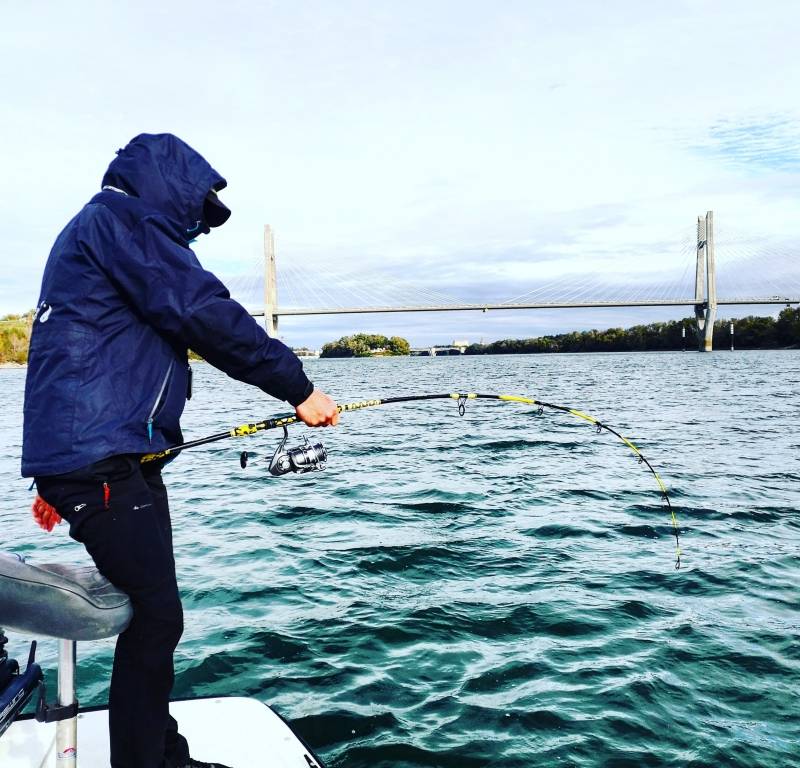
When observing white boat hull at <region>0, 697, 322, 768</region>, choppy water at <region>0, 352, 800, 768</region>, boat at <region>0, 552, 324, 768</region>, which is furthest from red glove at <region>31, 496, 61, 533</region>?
choppy water at <region>0, 352, 800, 768</region>

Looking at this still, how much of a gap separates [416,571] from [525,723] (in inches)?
94.5

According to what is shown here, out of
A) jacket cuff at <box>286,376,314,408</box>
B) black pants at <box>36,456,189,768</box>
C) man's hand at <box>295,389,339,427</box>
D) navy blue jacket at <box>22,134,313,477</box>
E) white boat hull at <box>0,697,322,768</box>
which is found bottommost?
white boat hull at <box>0,697,322,768</box>

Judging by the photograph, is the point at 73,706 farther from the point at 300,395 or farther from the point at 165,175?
the point at 165,175

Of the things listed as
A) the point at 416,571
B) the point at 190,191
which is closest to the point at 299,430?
the point at 416,571

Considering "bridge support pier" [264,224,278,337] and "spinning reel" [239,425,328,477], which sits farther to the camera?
"bridge support pier" [264,224,278,337]

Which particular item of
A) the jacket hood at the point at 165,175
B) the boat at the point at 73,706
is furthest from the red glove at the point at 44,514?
the jacket hood at the point at 165,175

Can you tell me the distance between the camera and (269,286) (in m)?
65.5

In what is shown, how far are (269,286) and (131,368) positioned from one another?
6464 centimetres

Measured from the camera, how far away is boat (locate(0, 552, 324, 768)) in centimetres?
209

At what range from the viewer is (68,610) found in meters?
2.10

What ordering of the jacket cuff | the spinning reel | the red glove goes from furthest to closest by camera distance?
the spinning reel → the red glove → the jacket cuff

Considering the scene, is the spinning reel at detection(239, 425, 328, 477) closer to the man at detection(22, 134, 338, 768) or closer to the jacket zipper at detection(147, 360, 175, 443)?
the man at detection(22, 134, 338, 768)

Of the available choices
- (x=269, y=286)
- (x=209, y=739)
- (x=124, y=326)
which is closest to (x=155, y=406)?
(x=124, y=326)

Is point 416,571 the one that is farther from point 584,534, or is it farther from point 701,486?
point 701,486
